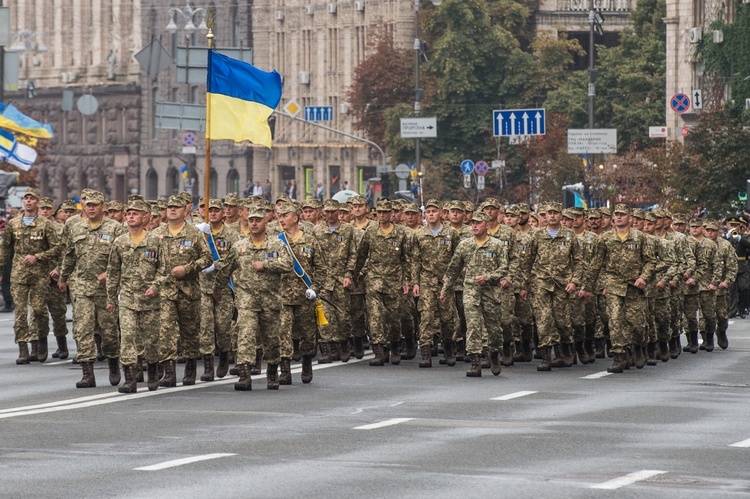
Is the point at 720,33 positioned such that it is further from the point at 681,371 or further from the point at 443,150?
Result: the point at 681,371

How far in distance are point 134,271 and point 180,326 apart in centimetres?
80

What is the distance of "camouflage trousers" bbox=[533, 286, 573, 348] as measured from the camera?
23094mm

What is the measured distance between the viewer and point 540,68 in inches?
3056

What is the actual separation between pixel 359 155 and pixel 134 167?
18278 mm

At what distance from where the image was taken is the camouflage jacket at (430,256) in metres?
23.5

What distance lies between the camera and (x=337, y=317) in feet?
78.5

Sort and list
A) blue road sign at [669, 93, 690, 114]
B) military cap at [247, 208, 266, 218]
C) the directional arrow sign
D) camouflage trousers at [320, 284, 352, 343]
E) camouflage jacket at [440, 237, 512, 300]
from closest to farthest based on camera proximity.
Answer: military cap at [247, 208, 266, 218]
camouflage jacket at [440, 237, 512, 300]
camouflage trousers at [320, 284, 352, 343]
blue road sign at [669, 93, 690, 114]
the directional arrow sign

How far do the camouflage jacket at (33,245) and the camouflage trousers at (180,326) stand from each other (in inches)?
152

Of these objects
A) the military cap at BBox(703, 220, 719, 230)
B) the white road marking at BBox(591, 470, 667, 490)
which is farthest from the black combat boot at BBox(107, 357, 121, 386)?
the military cap at BBox(703, 220, 719, 230)

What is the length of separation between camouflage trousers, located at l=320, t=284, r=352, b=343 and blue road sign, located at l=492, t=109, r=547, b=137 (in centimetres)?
2913

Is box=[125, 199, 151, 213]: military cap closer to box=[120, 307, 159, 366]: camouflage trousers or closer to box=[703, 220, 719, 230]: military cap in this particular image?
box=[120, 307, 159, 366]: camouflage trousers

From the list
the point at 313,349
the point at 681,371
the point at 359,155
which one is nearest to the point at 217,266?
the point at 313,349

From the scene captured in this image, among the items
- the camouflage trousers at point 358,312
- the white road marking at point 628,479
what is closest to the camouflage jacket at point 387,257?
the camouflage trousers at point 358,312

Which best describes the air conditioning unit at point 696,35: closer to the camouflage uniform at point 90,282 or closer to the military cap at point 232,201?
the military cap at point 232,201
